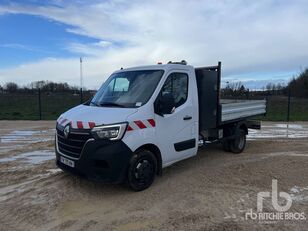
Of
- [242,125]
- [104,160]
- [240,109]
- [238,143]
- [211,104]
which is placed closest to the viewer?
[104,160]

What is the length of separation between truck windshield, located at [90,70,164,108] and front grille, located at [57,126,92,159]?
92 centimetres

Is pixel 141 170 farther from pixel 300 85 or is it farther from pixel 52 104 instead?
pixel 300 85

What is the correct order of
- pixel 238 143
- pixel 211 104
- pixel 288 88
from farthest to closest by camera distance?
1. pixel 288 88
2. pixel 238 143
3. pixel 211 104

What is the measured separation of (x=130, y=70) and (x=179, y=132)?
1714 mm

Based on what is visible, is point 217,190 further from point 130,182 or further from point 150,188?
point 130,182

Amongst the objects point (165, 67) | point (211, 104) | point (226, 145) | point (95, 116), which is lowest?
point (226, 145)

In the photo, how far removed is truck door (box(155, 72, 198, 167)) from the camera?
5.91 metres

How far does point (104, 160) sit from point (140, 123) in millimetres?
900

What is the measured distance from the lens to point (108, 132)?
201 inches

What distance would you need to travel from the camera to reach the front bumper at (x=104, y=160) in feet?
16.6

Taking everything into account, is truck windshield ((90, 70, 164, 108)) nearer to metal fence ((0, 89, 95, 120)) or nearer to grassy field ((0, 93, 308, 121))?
metal fence ((0, 89, 95, 120))

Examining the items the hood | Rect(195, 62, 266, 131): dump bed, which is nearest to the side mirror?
the hood

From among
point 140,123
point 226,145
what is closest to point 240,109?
point 226,145

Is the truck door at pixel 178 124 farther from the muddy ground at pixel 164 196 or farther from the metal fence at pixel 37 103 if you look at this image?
the metal fence at pixel 37 103
